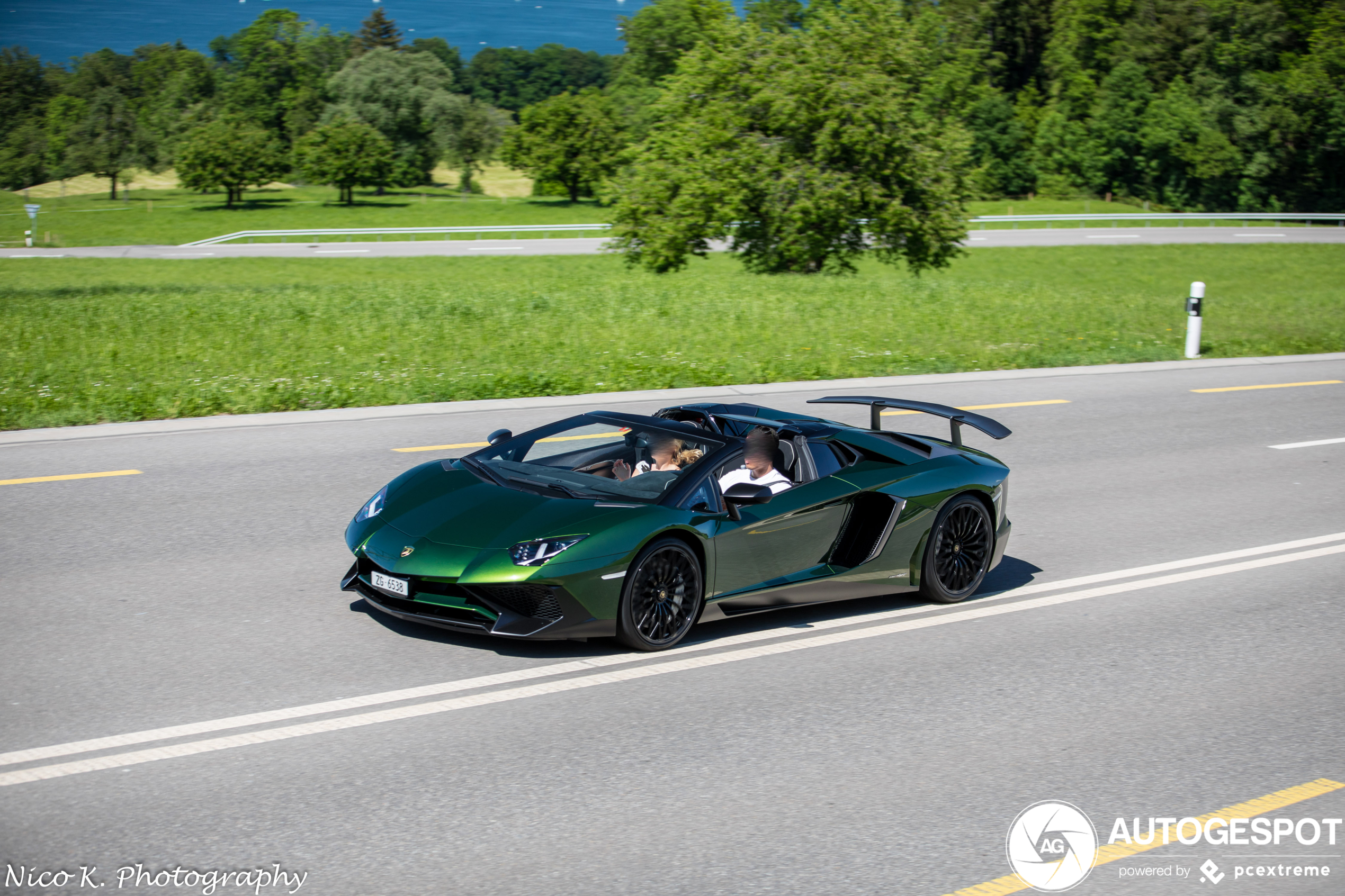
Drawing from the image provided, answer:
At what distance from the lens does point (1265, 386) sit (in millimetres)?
17344

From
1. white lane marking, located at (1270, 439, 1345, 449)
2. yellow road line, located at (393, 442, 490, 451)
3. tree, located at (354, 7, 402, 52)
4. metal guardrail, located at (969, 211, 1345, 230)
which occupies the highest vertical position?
tree, located at (354, 7, 402, 52)

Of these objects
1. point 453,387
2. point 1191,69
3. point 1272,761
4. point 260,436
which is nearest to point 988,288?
point 453,387

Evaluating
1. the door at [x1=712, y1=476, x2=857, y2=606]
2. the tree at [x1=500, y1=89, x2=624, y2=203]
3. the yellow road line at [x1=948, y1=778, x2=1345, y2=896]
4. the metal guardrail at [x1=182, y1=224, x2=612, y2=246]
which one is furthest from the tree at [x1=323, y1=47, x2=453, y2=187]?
the yellow road line at [x1=948, y1=778, x2=1345, y2=896]

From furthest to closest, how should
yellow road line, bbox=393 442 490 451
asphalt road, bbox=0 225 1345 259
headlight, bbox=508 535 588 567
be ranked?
asphalt road, bbox=0 225 1345 259, yellow road line, bbox=393 442 490 451, headlight, bbox=508 535 588 567

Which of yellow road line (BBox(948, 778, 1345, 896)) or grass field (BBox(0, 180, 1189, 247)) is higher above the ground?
grass field (BBox(0, 180, 1189, 247))

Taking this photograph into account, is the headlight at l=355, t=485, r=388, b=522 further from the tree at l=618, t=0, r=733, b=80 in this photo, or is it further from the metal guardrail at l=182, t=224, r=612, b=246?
the tree at l=618, t=0, r=733, b=80

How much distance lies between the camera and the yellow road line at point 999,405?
47.5ft

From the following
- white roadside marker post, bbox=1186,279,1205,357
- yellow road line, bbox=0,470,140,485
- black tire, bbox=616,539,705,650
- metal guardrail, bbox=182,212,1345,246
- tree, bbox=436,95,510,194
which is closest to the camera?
black tire, bbox=616,539,705,650

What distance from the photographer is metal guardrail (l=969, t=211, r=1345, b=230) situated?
205 ft

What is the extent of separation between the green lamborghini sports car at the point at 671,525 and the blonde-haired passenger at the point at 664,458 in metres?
0.01

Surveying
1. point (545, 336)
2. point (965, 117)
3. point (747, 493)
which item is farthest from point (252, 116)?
point (747, 493)

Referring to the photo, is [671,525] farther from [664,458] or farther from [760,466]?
[760,466]

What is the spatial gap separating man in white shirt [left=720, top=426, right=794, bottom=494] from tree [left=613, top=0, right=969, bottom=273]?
23.3 meters

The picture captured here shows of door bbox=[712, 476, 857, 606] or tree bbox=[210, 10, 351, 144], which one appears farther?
tree bbox=[210, 10, 351, 144]
